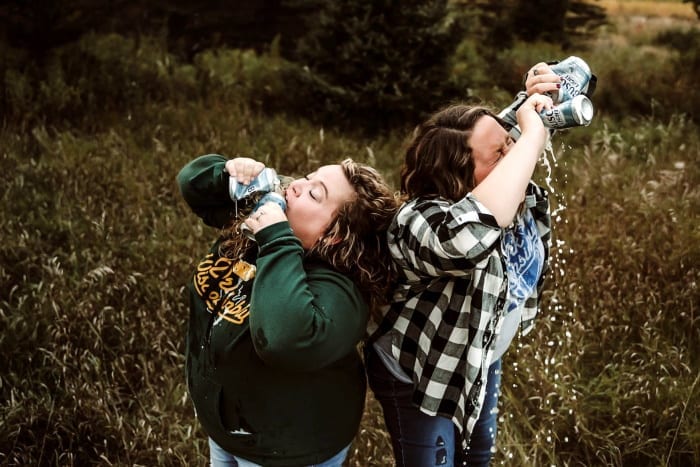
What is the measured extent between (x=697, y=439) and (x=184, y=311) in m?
2.47

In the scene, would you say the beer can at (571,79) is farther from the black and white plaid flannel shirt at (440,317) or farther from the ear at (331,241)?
the ear at (331,241)

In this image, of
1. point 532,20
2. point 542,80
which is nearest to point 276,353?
point 542,80

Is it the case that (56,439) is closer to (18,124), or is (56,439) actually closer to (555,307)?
(555,307)

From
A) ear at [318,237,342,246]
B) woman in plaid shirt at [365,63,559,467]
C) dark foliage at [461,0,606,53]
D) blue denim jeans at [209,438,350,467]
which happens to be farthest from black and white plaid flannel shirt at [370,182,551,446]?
dark foliage at [461,0,606,53]

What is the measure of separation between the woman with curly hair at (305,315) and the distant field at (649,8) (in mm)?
8950

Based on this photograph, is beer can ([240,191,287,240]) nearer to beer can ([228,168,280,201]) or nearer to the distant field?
beer can ([228,168,280,201])

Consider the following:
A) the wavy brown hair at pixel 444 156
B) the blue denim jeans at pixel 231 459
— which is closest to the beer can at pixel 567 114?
the wavy brown hair at pixel 444 156

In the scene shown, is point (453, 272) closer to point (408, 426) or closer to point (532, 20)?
point (408, 426)

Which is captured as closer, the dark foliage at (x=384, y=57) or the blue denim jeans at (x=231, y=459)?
the blue denim jeans at (x=231, y=459)

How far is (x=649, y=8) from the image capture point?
9.67 metres

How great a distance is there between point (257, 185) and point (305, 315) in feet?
1.51

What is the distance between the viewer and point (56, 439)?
2957 mm

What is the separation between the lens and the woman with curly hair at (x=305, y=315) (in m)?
1.65

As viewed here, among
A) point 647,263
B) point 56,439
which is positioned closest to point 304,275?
point 56,439
